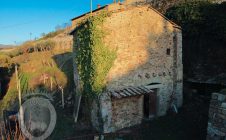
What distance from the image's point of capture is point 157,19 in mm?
14102

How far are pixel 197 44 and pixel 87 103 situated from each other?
30.0ft

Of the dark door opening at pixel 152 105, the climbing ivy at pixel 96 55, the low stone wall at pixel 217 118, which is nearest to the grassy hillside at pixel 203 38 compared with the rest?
the dark door opening at pixel 152 105

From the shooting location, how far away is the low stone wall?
340 inches

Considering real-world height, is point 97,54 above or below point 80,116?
above

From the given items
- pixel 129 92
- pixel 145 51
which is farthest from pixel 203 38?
pixel 129 92

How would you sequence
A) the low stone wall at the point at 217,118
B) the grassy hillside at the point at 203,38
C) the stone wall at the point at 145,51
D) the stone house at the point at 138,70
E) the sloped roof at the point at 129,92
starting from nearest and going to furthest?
the low stone wall at the point at 217,118 → the sloped roof at the point at 129,92 → the stone house at the point at 138,70 → the stone wall at the point at 145,51 → the grassy hillside at the point at 203,38

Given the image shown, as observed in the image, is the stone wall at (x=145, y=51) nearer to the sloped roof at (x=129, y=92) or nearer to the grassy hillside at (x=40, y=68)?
the sloped roof at (x=129, y=92)

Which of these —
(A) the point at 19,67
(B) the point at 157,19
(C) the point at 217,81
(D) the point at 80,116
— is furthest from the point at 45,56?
(C) the point at 217,81

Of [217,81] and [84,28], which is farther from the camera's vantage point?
[217,81]

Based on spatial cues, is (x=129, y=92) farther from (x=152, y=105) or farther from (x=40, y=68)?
(x=40, y=68)

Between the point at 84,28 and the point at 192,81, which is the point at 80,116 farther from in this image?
the point at 192,81

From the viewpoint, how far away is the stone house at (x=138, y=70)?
40.6ft

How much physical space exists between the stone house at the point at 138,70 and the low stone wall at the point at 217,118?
4.25m

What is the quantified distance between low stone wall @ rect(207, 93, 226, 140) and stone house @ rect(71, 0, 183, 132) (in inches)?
167
